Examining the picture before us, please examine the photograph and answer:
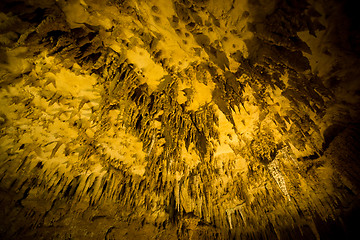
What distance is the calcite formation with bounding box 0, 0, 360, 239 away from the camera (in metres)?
2.33

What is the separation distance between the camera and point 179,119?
3.87 metres

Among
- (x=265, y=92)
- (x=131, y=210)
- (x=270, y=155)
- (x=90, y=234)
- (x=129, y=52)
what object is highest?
(x=265, y=92)

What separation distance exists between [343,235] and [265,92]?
3.52 metres

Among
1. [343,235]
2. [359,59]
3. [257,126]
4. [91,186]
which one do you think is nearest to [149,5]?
[359,59]

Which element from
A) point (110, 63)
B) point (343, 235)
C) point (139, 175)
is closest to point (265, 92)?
point (110, 63)

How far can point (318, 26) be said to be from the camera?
1928 millimetres

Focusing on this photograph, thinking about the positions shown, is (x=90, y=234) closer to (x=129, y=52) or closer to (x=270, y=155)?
(x=129, y=52)

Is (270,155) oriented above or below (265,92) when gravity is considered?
below

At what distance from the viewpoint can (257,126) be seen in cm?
378

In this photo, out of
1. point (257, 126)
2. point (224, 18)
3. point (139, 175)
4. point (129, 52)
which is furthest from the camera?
point (139, 175)

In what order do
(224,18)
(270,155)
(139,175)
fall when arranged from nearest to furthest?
(224,18) < (270,155) < (139,175)

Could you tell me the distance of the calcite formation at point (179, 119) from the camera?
7.66 feet

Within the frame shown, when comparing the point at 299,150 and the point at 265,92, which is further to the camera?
the point at 299,150

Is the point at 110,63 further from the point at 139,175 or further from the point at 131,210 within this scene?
the point at 131,210
